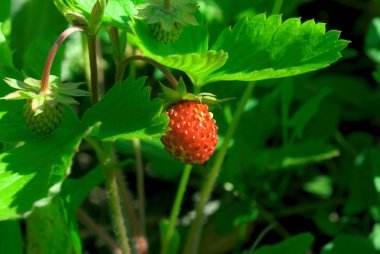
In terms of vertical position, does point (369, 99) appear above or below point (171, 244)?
below

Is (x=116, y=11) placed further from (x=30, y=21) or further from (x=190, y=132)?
(x=30, y=21)

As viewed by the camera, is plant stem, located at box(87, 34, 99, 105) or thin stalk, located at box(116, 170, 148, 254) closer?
plant stem, located at box(87, 34, 99, 105)

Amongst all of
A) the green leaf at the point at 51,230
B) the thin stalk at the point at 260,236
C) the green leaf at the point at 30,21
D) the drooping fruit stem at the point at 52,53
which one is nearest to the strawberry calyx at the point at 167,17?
the drooping fruit stem at the point at 52,53

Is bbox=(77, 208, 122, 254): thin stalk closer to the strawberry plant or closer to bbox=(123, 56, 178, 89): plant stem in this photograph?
the strawberry plant

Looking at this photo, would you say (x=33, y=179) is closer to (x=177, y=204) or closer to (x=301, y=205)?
(x=177, y=204)

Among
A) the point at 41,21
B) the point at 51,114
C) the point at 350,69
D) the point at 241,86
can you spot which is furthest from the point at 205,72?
the point at 350,69

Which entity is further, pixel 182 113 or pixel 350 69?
pixel 350 69

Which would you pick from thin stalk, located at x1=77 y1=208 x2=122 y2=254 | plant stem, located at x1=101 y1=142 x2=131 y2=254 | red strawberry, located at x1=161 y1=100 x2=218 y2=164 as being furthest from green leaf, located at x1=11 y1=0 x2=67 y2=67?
red strawberry, located at x1=161 y1=100 x2=218 y2=164
